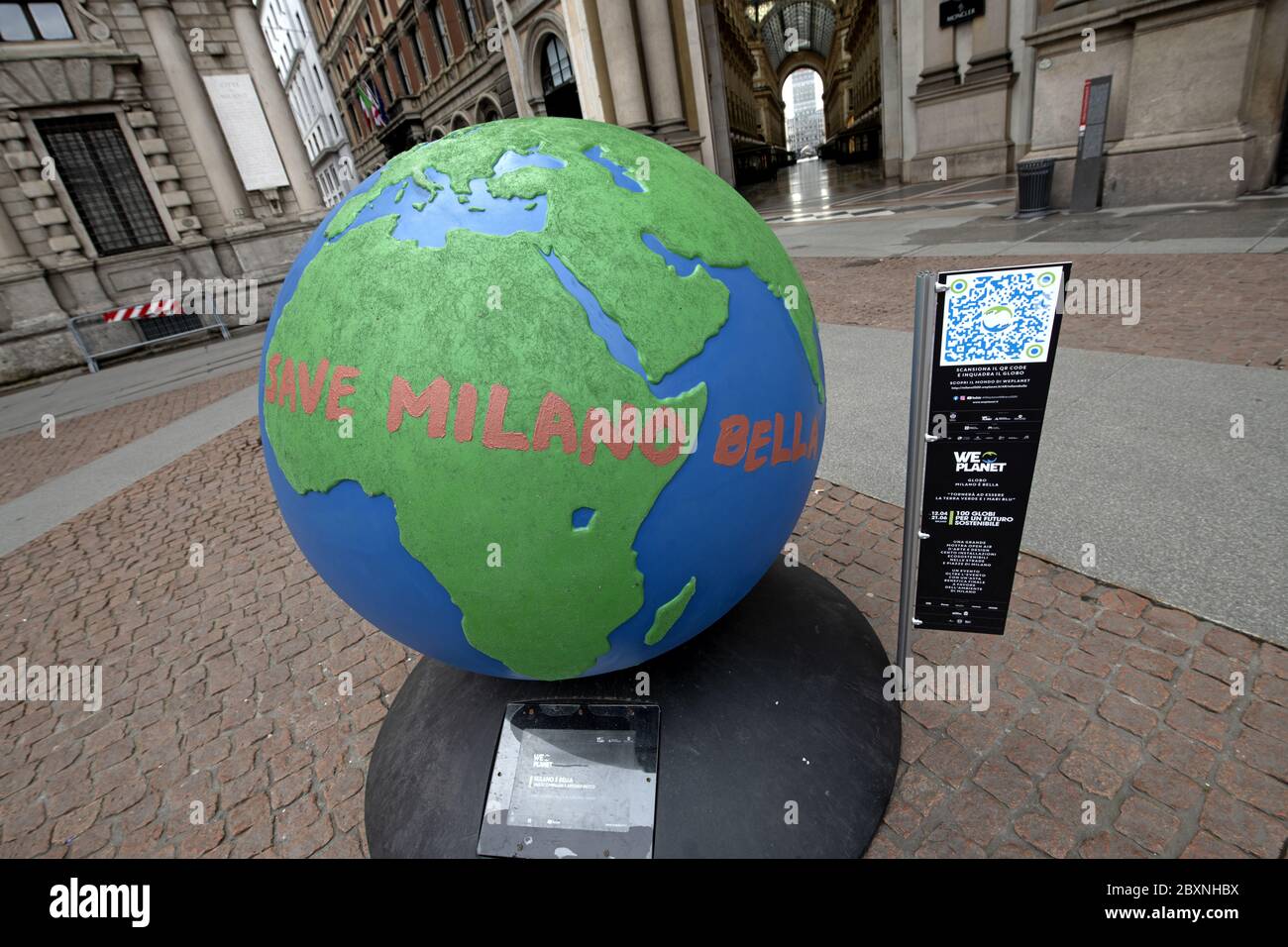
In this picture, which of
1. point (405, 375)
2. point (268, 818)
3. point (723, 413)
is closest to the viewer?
point (405, 375)

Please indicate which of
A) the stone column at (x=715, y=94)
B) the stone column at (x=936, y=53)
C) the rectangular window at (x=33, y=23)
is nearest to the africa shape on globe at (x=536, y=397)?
the stone column at (x=936, y=53)

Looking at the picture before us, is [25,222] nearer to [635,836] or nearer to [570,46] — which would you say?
[570,46]

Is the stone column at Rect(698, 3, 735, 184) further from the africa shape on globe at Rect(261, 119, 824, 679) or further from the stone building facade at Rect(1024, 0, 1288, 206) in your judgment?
the africa shape on globe at Rect(261, 119, 824, 679)

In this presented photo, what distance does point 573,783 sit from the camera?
2.20m

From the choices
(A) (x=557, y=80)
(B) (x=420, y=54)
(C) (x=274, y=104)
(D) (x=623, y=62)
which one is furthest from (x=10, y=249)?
(B) (x=420, y=54)

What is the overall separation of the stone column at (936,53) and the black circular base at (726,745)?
64.4 feet

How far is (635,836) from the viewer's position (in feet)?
6.82

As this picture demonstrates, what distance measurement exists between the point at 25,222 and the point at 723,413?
20474 mm

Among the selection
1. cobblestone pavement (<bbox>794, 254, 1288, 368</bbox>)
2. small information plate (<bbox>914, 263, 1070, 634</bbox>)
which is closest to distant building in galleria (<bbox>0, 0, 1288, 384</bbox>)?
cobblestone pavement (<bbox>794, 254, 1288, 368</bbox>)

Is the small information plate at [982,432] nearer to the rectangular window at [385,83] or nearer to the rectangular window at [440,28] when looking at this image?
the rectangular window at [440,28]

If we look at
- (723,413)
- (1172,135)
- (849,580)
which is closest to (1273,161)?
(1172,135)

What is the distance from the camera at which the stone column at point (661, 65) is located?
1881 cm

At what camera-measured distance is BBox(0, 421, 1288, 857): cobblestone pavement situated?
218 cm

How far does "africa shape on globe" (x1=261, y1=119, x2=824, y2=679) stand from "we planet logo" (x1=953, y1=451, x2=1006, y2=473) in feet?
1.85
